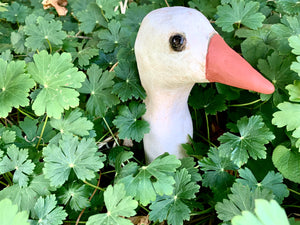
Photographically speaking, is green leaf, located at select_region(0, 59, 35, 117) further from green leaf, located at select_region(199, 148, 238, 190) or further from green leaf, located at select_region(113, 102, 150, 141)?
green leaf, located at select_region(199, 148, 238, 190)

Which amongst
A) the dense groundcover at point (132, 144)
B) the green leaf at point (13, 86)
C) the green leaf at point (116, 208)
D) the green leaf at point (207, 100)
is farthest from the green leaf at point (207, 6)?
the green leaf at point (116, 208)

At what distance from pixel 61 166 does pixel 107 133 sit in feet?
1.13

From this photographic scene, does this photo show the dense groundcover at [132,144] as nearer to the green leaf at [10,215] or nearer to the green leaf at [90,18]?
the green leaf at [10,215]

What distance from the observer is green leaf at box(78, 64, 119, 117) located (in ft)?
4.12

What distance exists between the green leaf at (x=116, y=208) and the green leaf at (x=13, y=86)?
1.46ft

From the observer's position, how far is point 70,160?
1.06 meters

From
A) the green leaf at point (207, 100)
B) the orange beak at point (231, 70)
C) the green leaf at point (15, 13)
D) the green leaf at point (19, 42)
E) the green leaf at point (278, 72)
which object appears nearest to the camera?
the orange beak at point (231, 70)

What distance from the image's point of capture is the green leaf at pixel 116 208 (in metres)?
0.96

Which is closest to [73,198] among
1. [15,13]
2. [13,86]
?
[13,86]

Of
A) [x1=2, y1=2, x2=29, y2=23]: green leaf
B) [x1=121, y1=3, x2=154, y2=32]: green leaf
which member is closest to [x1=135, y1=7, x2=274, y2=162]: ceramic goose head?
[x1=121, y1=3, x2=154, y2=32]: green leaf

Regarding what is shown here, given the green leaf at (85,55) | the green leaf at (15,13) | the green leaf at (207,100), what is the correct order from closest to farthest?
the green leaf at (207,100)
the green leaf at (85,55)
the green leaf at (15,13)

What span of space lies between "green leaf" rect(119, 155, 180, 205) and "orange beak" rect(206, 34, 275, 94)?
0.31 m

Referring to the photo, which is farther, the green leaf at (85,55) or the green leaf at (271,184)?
the green leaf at (85,55)

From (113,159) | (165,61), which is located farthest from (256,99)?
(113,159)
